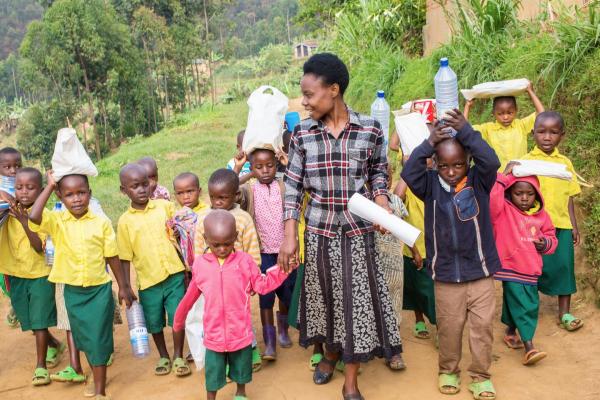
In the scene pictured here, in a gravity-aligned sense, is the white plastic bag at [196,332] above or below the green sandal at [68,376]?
above

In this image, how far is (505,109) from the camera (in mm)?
4816

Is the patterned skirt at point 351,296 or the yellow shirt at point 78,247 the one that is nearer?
the patterned skirt at point 351,296

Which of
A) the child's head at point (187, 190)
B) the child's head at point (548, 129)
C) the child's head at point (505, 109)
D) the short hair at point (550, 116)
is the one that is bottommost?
the child's head at point (187, 190)

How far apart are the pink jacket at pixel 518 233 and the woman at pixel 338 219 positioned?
86 centimetres

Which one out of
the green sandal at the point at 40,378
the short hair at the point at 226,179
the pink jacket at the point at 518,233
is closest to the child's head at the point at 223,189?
the short hair at the point at 226,179

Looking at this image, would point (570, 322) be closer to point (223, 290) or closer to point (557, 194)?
point (557, 194)

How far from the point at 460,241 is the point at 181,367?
2.15 m

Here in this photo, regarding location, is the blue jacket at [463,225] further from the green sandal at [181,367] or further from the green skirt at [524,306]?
the green sandal at [181,367]

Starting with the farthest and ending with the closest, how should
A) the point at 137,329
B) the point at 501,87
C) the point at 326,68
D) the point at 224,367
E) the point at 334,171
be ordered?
the point at 501,87 → the point at 137,329 → the point at 224,367 → the point at 334,171 → the point at 326,68

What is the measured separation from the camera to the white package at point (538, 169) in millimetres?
3822

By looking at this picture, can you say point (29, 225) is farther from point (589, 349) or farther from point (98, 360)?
point (589, 349)

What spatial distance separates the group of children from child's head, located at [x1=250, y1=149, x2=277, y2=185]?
1cm

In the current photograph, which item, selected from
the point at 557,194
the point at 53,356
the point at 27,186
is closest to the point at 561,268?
the point at 557,194

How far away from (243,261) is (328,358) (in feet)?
2.95
